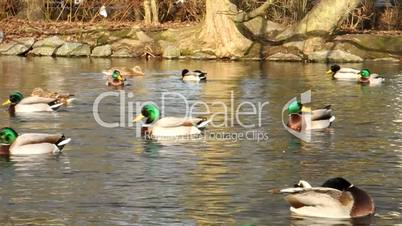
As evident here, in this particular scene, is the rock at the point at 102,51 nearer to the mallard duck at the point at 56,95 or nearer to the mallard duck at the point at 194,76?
the mallard duck at the point at 194,76

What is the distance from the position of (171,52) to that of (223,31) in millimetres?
2259

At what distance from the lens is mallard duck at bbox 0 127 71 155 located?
16.0 meters

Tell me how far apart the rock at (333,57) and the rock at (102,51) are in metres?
7.53

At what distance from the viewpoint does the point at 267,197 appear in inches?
514

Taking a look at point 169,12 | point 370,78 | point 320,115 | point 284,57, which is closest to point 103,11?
point 169,12

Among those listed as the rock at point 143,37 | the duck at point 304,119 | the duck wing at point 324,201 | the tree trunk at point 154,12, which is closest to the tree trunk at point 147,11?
the tree trunk at point 154,12

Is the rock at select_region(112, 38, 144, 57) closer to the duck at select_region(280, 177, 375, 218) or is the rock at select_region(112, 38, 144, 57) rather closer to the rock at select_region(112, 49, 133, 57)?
the rock at select_region(112, 49, 133, 57)

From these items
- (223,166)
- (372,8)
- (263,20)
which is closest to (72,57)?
(263,20)

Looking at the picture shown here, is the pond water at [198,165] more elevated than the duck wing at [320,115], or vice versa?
the duck wing at [320,115]

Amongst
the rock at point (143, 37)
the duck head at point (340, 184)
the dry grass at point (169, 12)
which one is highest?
the dry grass at point (169, 12)

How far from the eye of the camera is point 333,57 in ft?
118

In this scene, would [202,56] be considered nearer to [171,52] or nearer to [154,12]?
[171,52]

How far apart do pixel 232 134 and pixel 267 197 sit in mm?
5502

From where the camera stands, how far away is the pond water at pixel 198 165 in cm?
1227
